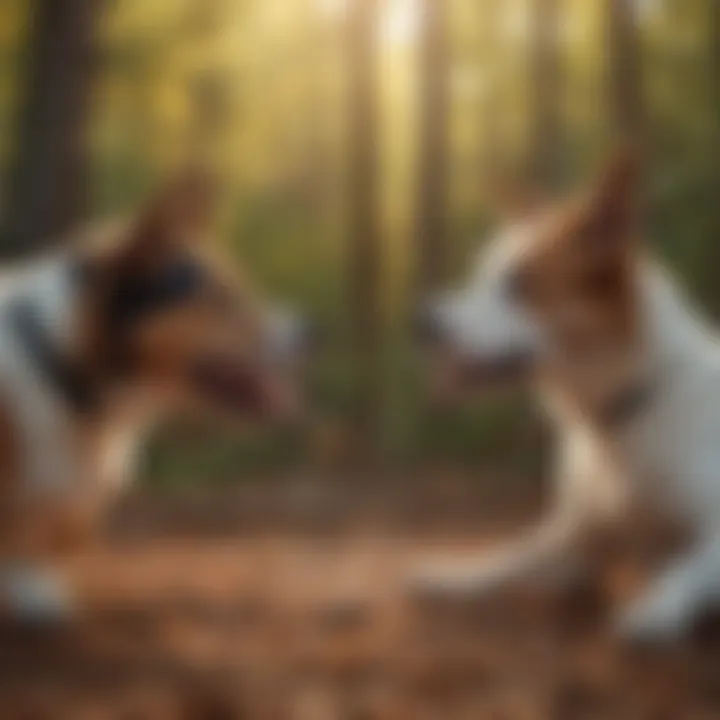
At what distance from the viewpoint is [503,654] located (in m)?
1.42

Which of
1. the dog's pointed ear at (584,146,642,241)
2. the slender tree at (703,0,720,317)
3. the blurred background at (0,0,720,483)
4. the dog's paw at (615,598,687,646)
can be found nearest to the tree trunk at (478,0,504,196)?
the blurred background at (0,0,720,483)

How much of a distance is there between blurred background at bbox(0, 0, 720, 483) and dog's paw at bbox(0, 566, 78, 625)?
16cm

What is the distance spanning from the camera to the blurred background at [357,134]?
1.45m

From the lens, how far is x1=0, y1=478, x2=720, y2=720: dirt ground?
4.55 feet

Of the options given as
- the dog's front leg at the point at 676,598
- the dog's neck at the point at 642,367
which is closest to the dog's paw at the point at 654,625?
the dog's front leg at the point at 676,598

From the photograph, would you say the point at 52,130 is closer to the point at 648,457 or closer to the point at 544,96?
the point at 544,96

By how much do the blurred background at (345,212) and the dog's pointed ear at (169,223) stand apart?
0.02m

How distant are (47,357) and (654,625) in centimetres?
70

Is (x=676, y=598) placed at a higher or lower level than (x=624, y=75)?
lower

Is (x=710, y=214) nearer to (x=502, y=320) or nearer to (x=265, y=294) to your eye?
(x=502, y=320)

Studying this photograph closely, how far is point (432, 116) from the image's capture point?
58.7 inches

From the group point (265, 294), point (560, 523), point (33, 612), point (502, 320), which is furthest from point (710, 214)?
point (33, 612)

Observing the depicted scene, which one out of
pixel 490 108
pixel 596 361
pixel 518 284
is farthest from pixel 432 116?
pixel 596 361

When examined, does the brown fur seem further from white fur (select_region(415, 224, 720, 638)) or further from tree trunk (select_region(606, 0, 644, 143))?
tree trunk (select_region(606, 0, 644, 143))
